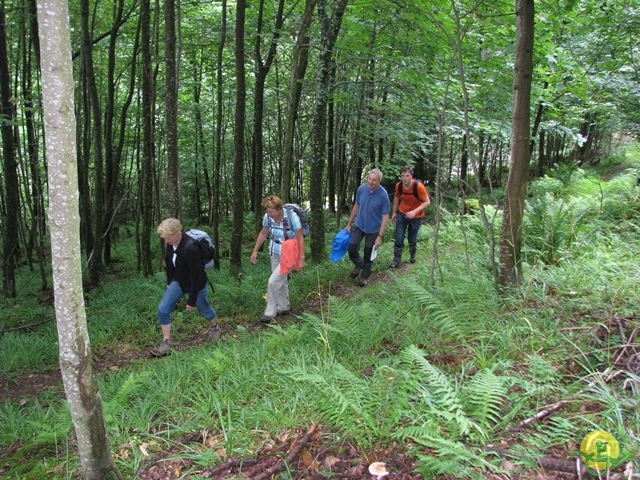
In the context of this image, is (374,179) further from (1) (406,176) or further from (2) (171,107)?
(2) (171,107)

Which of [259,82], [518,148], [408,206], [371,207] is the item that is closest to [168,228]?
[371,207]

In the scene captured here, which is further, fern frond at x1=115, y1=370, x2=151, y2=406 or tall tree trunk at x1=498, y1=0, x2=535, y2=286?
tall tree trunk at x1=498, y1=0, x2=535, y2=286

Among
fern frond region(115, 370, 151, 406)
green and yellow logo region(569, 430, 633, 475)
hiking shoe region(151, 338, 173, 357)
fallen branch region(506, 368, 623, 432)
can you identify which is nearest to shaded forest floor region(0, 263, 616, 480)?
green and yellow logo region(569, 430, 633, 475)

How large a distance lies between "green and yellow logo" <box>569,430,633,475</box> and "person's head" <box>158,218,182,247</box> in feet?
14.1

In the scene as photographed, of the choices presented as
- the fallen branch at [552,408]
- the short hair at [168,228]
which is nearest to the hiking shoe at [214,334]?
the short hair at [168,228]

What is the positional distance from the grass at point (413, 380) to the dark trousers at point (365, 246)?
1258 millimetres

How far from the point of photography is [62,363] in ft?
7.03

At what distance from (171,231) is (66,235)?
279 cm

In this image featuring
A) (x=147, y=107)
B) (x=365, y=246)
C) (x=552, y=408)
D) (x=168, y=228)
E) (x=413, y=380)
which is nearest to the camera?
(x=552, y=408)

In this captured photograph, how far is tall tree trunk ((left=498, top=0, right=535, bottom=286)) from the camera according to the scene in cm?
387

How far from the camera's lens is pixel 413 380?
112 inches

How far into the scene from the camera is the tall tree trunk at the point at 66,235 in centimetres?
192

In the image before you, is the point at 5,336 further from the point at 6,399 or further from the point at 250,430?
the point at 250,430

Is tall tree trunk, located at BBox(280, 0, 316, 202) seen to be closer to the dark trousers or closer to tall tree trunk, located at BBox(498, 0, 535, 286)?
the dark trousers
